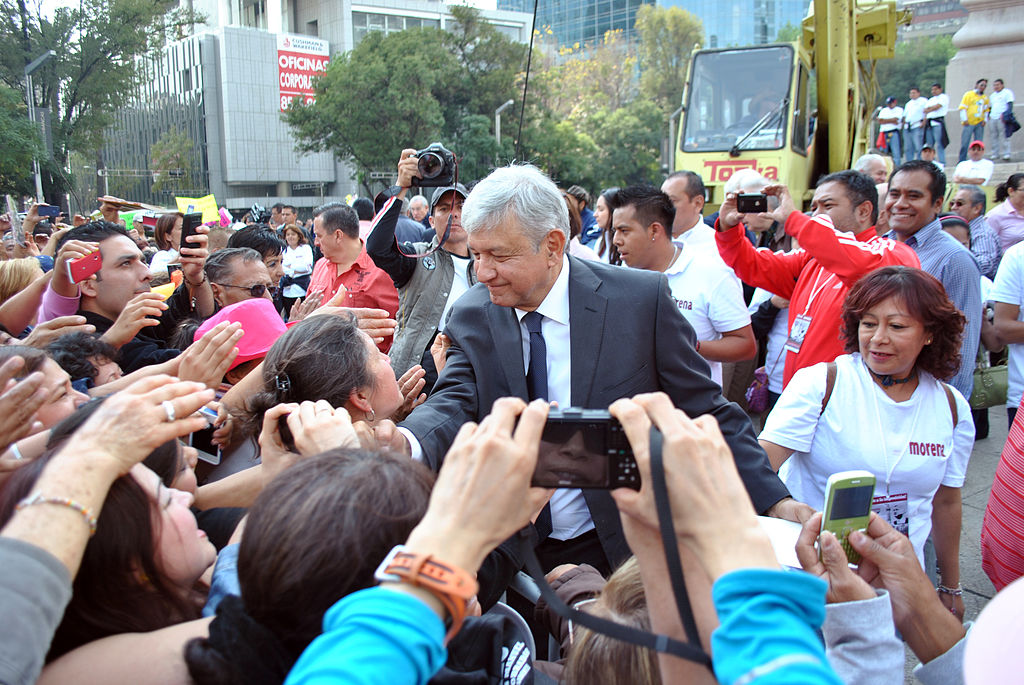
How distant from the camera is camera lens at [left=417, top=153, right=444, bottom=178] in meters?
3.65

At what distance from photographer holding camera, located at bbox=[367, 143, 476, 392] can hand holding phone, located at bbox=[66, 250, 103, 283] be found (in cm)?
128

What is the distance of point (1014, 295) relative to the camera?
3.97 metres

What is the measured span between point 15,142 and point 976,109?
60.3 ft

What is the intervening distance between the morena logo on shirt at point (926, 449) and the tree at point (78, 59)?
22.1 metres

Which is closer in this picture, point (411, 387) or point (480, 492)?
point (480, 492)

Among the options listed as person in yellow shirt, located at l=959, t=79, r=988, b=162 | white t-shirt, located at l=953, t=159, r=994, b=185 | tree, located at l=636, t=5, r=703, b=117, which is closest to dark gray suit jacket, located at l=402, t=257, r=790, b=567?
white t-shirt, located at l=953, t=159, r=994, b=185

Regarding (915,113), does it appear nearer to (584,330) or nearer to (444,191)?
(444,191)

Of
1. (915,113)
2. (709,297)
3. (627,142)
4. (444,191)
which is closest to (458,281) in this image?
(444,191)

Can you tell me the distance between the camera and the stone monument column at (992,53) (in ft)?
40.7

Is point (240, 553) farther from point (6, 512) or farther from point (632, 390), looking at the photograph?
point (632, 390)

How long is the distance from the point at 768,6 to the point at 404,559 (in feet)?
341

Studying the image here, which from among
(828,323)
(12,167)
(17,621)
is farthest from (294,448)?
(12,167)

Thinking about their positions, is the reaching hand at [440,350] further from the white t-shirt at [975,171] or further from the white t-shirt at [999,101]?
the white t-shirt at [999,101]

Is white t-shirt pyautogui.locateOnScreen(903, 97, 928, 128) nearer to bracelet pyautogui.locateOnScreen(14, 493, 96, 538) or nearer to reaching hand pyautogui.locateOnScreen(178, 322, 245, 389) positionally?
reaching hand pyautogui.locateOnScreen(178, 322, 245, 389)
